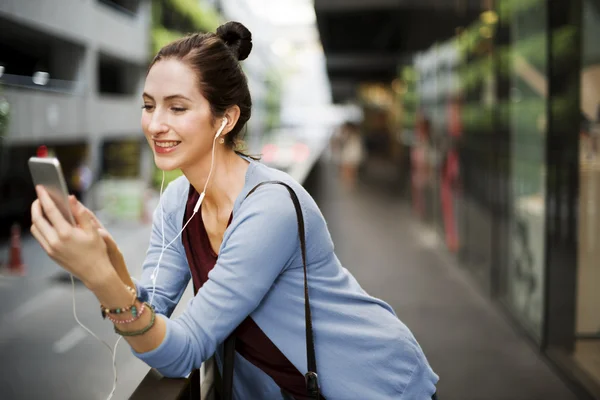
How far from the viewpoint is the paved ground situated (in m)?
3.67

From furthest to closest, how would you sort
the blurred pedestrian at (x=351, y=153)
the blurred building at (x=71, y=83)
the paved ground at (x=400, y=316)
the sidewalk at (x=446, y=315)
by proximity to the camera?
the blurred pedestrian at (x=351, y=153)
the blurred building at (x=71, y=83)
the sidewalk at (x=446, y=315)
the paved ground at (x=400, y=316)

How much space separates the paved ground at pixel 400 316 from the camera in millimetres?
3668

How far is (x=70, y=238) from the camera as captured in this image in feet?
3.52

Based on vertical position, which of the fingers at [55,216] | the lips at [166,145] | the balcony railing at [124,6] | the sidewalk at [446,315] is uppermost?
the balcony railing at [124,6]

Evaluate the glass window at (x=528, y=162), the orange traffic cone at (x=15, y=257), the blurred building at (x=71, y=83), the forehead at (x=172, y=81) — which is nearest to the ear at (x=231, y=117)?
the forehead at (x=172, y=81)

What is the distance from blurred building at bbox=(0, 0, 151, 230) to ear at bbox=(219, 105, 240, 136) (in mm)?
8040

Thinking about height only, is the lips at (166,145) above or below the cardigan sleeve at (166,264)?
above

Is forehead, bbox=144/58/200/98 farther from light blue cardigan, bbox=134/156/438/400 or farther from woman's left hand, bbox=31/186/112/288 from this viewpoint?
woman's left hand, bbox=31/186/112/288

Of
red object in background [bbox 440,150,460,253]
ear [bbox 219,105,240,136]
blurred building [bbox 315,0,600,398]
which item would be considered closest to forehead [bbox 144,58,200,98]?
ear [bbox 219,105,240,136]

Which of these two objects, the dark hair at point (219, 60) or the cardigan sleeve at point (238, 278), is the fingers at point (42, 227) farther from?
the dark hair at point (219, 60)

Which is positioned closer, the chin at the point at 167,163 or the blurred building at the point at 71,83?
the chin at the point at 167,163

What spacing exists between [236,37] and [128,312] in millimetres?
667

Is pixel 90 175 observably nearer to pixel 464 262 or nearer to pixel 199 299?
pixel 464 262

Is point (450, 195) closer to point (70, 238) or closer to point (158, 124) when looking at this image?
point (158, 124)
